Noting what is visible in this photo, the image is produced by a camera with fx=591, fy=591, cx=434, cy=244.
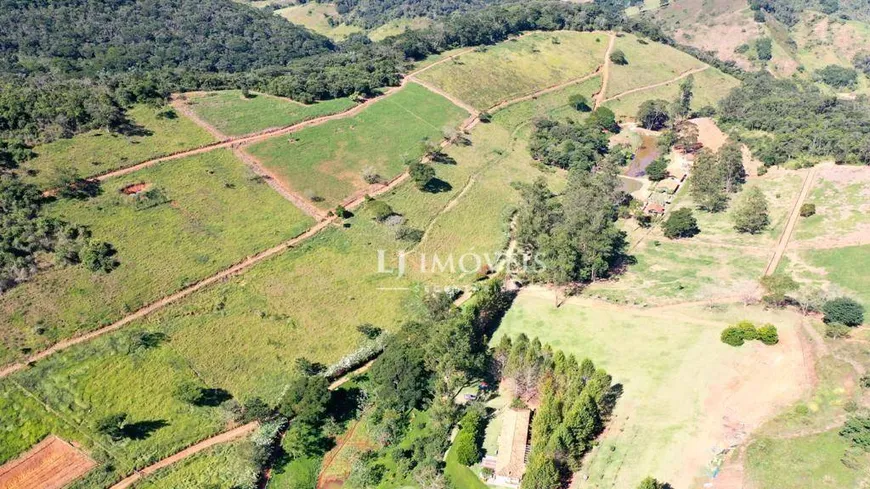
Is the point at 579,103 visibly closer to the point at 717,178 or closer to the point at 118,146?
the point at 717,178

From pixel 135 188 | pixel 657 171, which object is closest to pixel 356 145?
pixel 135 188

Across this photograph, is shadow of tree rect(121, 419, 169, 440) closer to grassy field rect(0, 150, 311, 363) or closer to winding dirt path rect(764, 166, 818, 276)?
grassy field rect(0, 150, 311, 363)

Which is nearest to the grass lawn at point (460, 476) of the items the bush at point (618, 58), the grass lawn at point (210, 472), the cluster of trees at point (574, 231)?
the grass lawn at point (210, 472)

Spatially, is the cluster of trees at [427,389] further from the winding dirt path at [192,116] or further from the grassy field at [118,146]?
the winding dirt path at [192,116]

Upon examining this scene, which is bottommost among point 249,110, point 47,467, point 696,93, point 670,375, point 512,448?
point 47,467

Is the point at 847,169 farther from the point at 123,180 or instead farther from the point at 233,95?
the point at 123,180
